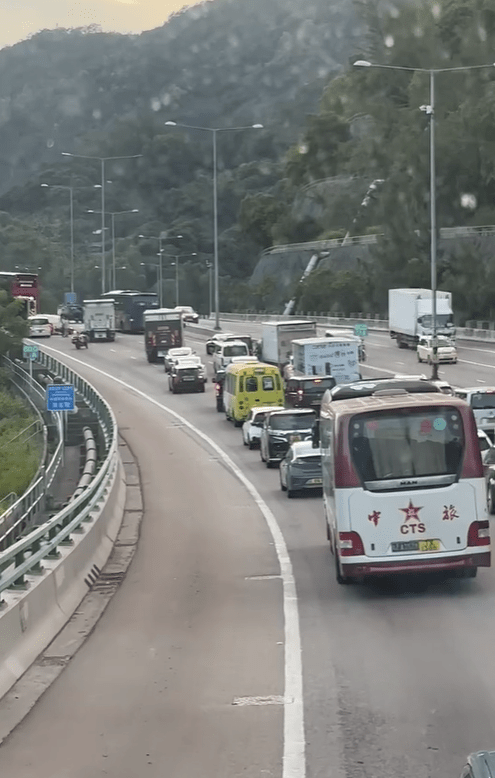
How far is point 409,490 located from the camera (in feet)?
57.3

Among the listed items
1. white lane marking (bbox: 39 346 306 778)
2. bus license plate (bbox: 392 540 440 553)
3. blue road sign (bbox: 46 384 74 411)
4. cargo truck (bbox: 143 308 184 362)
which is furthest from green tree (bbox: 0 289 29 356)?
bus license plate (bbox: 392 540 440 553)

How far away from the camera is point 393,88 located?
142m

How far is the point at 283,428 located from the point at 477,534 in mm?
23013

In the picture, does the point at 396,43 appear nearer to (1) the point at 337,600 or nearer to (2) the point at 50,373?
(2) the point at 50,373

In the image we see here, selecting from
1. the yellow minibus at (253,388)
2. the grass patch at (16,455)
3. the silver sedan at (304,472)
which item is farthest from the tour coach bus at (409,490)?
the yellow minibus at (253,388)

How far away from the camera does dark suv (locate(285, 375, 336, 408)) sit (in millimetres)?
51375

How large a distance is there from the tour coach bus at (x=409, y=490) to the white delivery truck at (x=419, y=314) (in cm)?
6054

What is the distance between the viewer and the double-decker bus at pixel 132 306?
10119 cm

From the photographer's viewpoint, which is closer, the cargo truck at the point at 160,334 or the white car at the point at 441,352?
the white car at the point at 441,352

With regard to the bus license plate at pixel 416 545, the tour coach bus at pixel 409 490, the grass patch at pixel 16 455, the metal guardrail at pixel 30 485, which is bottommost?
the grass patch at pixel 16 455

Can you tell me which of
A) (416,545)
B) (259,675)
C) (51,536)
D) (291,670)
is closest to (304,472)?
(51,536)

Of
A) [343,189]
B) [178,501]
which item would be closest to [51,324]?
[343,189]

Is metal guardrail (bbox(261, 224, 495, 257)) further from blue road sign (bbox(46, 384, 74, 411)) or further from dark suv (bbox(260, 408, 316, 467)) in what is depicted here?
blue road sign (bbox(46, 384, 74, 411))

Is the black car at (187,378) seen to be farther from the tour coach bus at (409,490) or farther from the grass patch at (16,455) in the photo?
the tour coach bus at (409,490)
